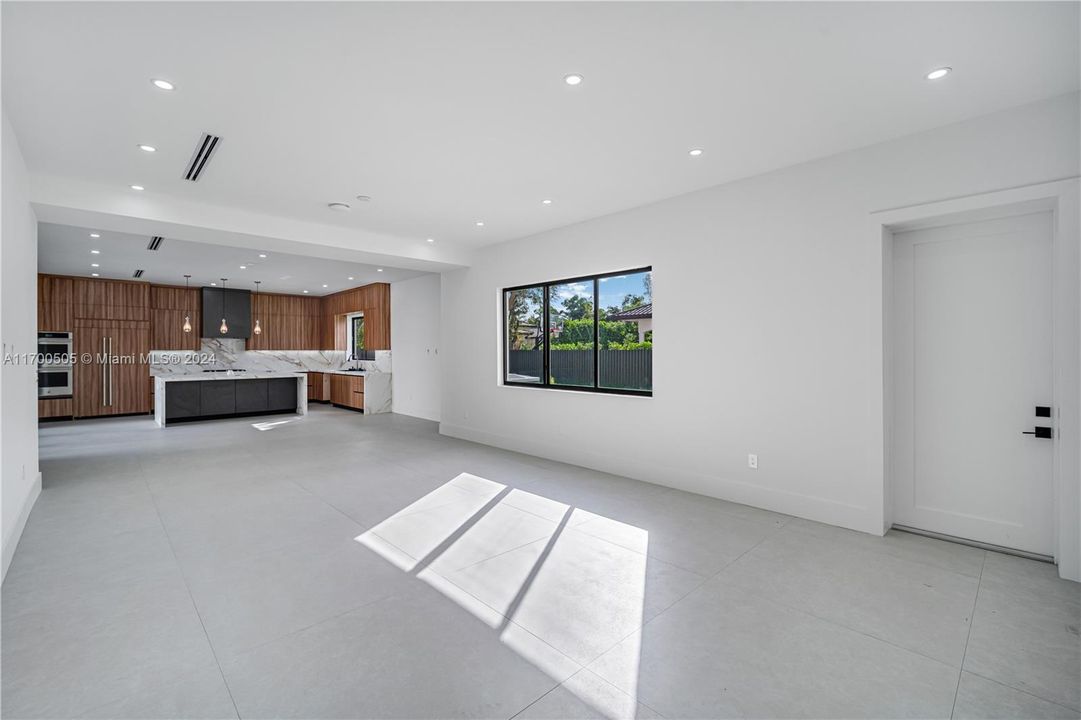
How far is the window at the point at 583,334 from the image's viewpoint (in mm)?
5254

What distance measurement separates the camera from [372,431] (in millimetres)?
8234

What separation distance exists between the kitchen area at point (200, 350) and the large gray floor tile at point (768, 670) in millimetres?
9285

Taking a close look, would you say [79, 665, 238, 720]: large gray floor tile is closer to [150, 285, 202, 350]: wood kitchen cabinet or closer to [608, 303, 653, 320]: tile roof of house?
[608, 303, 653, 320]: tile roof of house

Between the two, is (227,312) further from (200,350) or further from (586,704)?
(586,704)

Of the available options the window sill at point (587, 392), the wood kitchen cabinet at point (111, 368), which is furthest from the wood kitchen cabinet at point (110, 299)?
the window sill at point (587, 392)

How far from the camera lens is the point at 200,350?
37.8 ft

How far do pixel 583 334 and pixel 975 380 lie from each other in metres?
3.55

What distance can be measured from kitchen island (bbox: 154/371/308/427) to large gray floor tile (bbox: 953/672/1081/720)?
10.7m

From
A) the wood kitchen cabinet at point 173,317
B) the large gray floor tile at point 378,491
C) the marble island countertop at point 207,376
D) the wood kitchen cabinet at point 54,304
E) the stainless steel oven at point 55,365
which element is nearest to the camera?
the large gray floor tile at point 378,491

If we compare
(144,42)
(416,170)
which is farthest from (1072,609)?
(144,42)

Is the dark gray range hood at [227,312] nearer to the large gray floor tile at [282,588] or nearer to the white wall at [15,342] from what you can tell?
the white wall at [15,342]

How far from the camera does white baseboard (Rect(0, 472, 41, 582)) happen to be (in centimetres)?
299

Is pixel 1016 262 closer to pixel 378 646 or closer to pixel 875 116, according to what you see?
pixel 875 116

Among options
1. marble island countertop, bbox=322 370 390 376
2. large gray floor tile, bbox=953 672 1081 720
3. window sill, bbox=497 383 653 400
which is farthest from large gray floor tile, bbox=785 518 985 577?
marble island countertop, bbox=322 370 390 376
